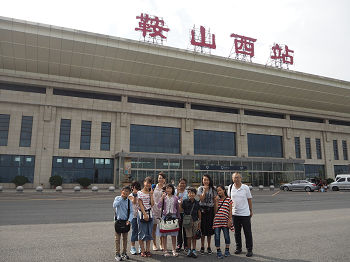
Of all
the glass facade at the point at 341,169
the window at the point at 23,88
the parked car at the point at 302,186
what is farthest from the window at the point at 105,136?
the glass facade at the point at 341,169

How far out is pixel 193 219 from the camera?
6.00m

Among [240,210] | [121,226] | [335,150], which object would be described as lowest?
[121,226]

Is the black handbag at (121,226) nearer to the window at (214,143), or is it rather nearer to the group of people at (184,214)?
the group of people at (184,214)

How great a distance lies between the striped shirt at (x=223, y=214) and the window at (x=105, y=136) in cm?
3144

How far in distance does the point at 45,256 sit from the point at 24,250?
791mm

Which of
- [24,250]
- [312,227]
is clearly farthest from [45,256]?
[312,227]

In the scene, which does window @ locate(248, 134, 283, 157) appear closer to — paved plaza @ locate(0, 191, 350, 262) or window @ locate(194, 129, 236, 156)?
window @ locate(194, 129, 236, 156)

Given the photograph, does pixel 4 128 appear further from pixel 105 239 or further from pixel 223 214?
pixel 223 214

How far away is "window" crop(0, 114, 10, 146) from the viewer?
3186 centimetres

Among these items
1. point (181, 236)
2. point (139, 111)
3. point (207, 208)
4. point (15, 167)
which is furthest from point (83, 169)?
point (207, 208)

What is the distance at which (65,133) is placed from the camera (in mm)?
34438

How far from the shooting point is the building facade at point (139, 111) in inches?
1271

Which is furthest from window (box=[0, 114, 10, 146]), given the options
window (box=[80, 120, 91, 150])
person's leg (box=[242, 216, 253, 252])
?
person's leg (box=[242, 216, 253, 252])

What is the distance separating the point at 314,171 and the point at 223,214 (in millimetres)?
48429
